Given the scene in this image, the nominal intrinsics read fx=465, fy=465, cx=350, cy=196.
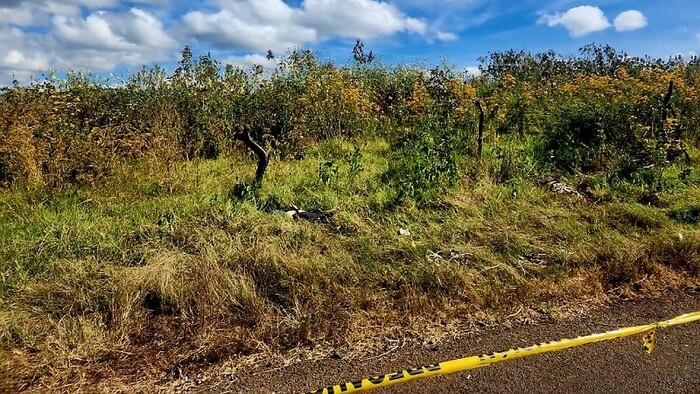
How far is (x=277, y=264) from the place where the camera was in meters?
3.61

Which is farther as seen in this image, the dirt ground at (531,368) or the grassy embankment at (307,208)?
the grassy embankment at (307,208)

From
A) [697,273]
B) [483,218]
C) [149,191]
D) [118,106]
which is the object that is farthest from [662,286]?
[118,106]

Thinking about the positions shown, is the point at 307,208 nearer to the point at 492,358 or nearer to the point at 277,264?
the point at 277,264

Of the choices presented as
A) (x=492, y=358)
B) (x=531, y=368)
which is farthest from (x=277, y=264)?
(x=531, y=368)

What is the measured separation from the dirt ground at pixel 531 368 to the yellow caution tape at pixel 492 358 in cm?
3

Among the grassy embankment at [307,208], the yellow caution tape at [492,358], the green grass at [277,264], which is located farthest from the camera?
the grassy embankment at [307,208]

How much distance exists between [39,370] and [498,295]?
294 centimetres

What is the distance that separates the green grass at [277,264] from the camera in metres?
2.95

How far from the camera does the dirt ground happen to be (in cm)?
251

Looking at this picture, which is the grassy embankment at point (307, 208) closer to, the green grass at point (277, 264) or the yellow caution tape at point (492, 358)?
the green grass at point (277, 264)

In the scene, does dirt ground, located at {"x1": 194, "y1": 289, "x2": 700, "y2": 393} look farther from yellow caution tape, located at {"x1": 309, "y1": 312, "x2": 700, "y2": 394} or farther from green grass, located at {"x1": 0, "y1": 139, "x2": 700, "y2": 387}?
green grass, located at {"x1": 0, "y1": 139, "x2": 700, "y2": 387}

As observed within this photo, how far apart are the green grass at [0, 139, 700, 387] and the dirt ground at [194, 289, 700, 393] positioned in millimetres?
251

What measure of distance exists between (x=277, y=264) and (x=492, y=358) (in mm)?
A: 1710

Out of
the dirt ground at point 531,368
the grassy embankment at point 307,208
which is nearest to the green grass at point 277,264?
the grassy embankment at point 307,208
